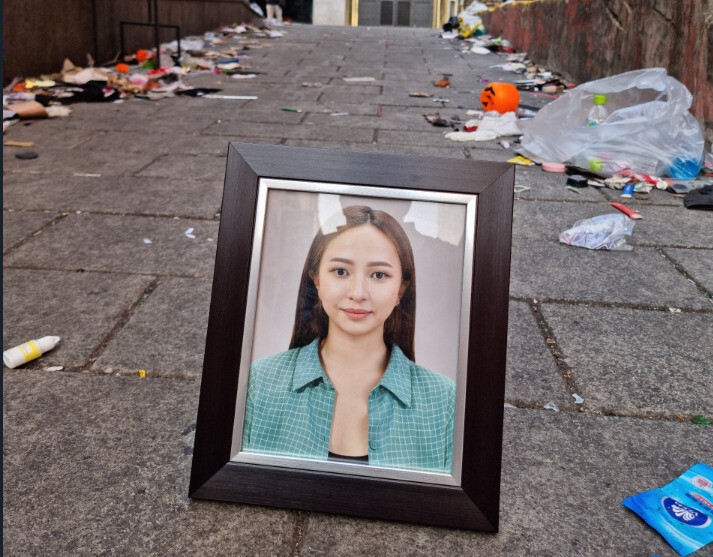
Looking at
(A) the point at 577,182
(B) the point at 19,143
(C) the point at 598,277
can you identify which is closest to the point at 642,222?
(A) the point at 577,182

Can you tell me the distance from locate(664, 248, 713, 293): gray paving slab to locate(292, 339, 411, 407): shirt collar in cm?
159

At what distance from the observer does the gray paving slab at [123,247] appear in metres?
2.32

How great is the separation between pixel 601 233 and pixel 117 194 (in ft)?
7.30

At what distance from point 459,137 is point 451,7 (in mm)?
25014

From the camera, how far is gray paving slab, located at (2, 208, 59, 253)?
99.9 inches

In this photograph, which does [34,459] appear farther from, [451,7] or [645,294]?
[451,7]

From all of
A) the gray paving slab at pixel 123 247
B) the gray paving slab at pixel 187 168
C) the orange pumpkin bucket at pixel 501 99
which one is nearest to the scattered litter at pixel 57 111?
the gray paving slab at pixel 187 168

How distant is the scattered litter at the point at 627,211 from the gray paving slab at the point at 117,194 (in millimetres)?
1884

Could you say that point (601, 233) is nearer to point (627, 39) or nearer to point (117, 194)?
point (117, 194)

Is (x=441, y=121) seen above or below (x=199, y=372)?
above

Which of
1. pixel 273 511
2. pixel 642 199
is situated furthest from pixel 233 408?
pixel 642 199

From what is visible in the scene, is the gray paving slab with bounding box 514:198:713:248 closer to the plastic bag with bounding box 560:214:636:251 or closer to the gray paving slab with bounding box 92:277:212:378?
the plastic bag with bounding box 560:214:636:251

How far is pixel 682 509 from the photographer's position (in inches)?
47.9

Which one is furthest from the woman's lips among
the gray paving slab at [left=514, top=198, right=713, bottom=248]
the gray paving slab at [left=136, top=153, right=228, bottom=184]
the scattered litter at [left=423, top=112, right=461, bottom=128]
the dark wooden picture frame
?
the scattered litter at [left=423, top=112, right=461, bottom=128]
